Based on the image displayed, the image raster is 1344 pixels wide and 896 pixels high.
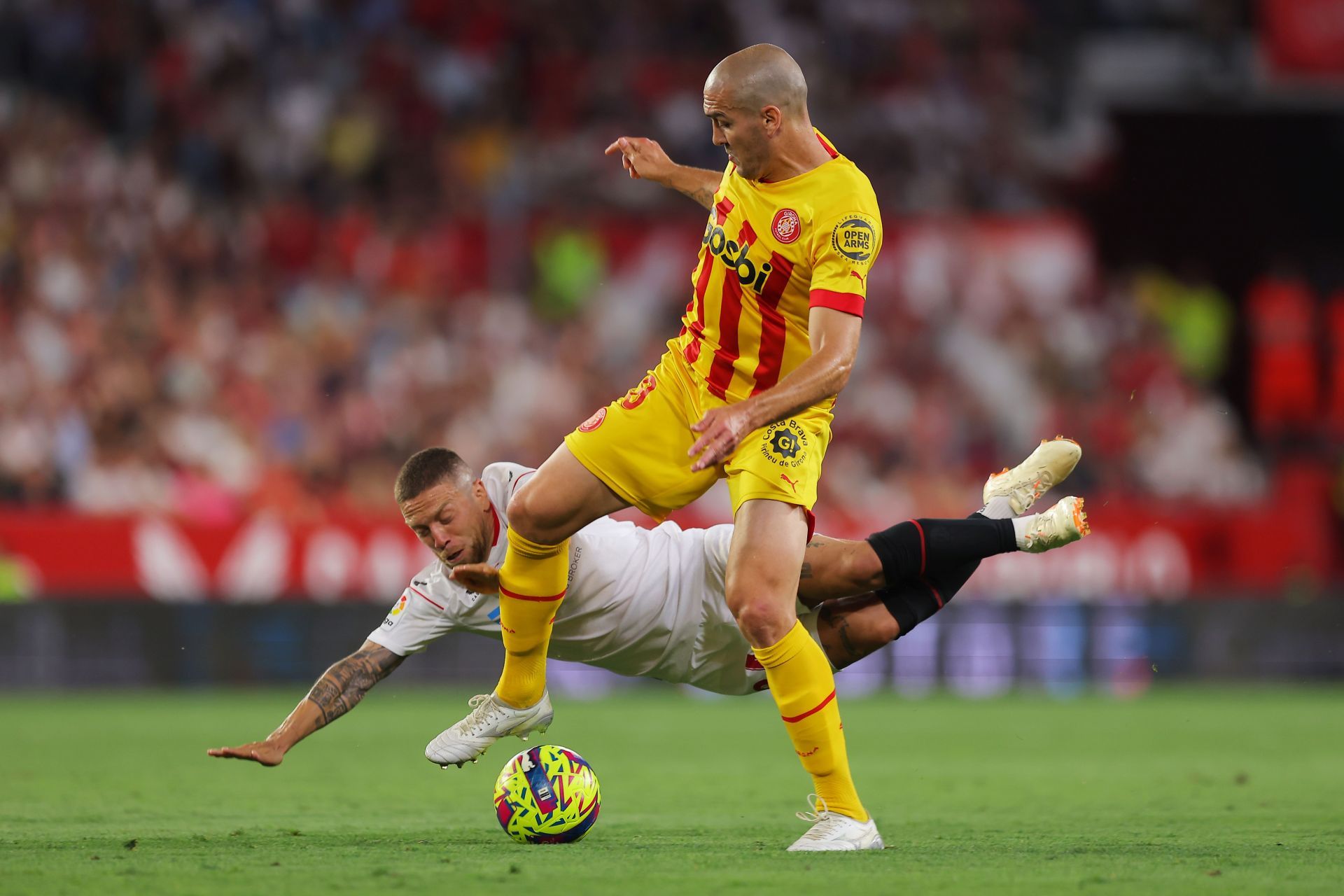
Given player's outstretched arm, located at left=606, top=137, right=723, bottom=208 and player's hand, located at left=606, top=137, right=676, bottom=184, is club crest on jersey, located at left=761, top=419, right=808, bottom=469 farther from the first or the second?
player's hand, located at left=606, top=137, right=676, bottom=184

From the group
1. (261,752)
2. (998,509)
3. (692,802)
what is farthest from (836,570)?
(261,752)

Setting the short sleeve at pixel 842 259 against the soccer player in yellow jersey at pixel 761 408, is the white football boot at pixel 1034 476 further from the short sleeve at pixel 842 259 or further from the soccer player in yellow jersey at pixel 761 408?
the short sleeve at pixel 842 259

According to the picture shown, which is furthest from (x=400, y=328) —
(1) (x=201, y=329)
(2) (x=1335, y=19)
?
(2) (x=1335, y=19)

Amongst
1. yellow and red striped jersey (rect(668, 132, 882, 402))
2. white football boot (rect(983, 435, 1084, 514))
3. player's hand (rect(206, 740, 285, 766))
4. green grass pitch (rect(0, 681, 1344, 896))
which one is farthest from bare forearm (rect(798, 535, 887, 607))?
player's hand (rect(206, 740, 285, 766))

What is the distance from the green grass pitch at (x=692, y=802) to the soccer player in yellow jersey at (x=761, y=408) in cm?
69

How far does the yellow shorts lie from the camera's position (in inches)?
253

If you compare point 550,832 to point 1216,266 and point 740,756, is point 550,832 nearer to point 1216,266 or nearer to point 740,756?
point 740,756

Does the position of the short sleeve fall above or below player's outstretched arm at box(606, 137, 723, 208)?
below

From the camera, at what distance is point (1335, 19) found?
695 inches

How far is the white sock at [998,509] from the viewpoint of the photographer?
778cm

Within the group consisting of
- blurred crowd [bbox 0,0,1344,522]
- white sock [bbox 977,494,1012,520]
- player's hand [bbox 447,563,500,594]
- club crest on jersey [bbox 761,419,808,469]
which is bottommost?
player's hand [bbox 447,563,500,594]

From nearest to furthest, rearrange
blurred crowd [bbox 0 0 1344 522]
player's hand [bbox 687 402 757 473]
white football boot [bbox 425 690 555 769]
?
1. player's hand [bbox 687 402 757 473]
2. white football boot [bbox 425 690 555 769]
3. blurred crowd [bbox 0 0 1344 522]

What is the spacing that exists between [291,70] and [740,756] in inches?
416

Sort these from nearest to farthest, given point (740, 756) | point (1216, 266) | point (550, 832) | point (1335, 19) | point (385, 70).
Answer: point (550, 832)
point (740, 756)
point (1335, 19)
point (385, 70)
point (1216, 266)
